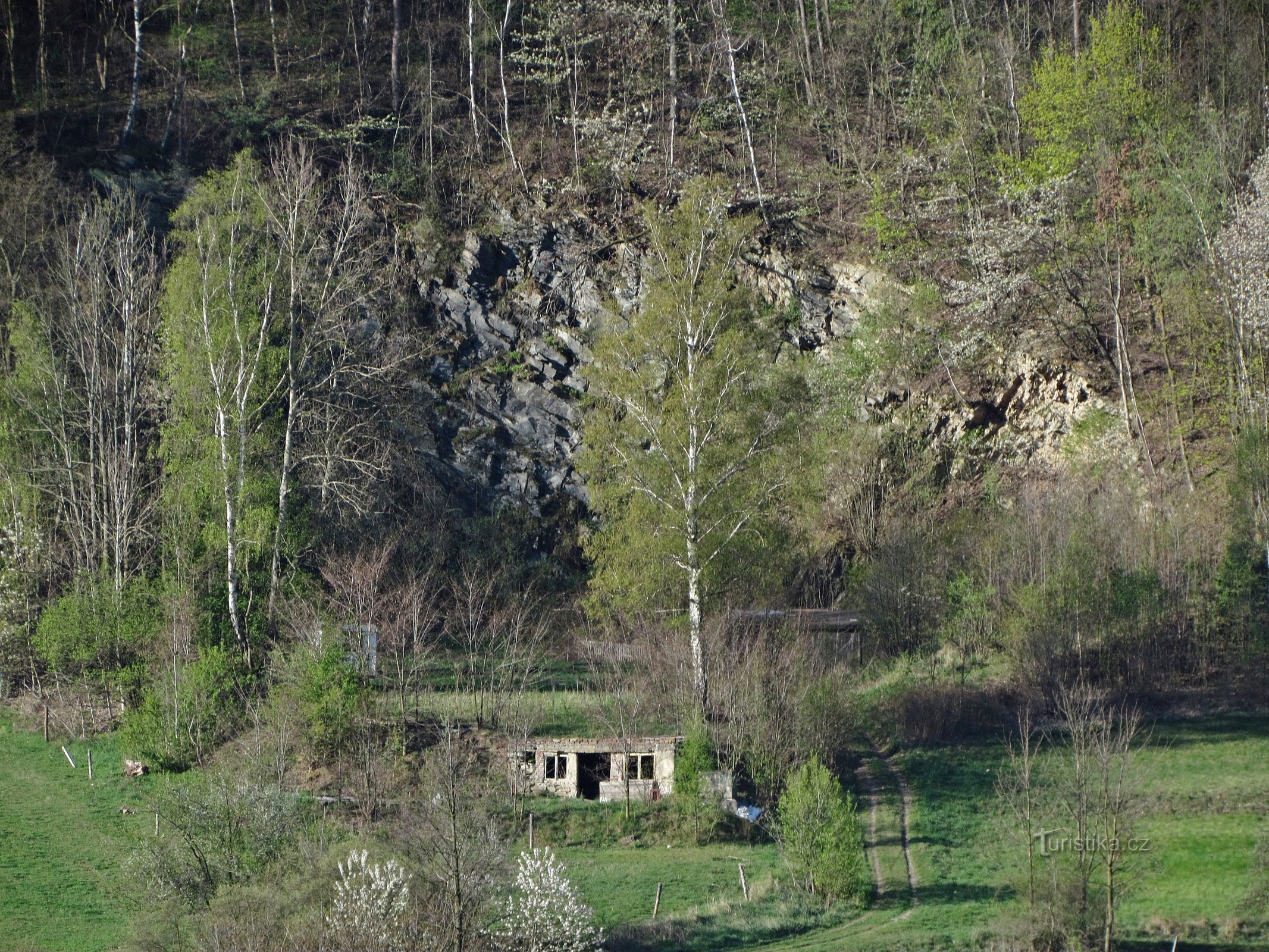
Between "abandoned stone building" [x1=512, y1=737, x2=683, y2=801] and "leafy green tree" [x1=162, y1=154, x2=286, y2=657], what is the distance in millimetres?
8309

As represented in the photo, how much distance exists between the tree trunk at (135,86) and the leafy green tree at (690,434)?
27.0 m

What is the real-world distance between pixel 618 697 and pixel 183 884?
9.87 meters

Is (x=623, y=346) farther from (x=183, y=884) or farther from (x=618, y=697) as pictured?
(x=183, y=884)

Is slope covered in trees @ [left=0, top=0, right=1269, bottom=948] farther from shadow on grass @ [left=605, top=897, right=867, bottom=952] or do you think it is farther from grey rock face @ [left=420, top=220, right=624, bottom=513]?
shadow on grass @ [left=605, top=897, right=867, bottom=952]

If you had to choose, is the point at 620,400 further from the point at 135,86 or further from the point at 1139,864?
the point at 135,86

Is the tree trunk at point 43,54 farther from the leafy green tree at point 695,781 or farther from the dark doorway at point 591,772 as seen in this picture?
the leafy green tree at point 695,781

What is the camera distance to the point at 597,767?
95.5 ft

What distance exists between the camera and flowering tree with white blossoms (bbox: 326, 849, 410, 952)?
18922 mm

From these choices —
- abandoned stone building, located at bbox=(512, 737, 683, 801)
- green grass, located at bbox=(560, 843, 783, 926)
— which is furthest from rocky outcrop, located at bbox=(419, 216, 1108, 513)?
green grass, located at bbox=(560, 843, 783, 926)

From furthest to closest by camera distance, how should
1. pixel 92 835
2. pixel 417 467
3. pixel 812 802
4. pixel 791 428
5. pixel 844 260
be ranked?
1. pixel 844 260
2. pixel 417 467
3. pixel 791 428
4. pixel 92 835
5. pixel 812 802

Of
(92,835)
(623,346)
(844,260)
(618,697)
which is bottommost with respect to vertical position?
(92,835)

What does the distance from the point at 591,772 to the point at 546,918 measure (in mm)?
9321

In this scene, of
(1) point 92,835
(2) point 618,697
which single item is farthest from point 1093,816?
(1) point 92,835

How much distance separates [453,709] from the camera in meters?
30.5
